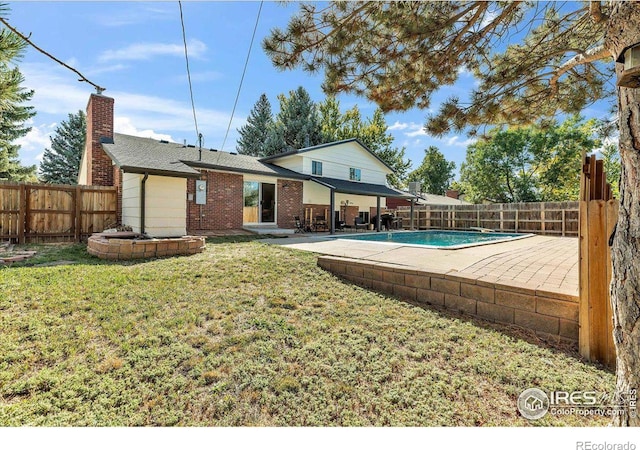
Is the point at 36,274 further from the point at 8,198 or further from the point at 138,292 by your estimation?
the point at 8,198

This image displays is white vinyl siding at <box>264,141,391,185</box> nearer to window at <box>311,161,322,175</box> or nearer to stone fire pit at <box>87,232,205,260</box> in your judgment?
window at <box>311,161,322,175</box>

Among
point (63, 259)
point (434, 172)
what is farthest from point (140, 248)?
point (434, 172)

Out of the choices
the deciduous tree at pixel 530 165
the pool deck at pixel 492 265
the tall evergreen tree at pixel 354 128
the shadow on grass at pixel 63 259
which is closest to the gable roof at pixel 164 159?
the shadow on grass at pixel 63 259

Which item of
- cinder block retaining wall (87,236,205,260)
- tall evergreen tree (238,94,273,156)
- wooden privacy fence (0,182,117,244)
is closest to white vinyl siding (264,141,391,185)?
wooden privacy fence (0,182,117,244)

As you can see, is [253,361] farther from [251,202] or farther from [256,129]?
[256,129]

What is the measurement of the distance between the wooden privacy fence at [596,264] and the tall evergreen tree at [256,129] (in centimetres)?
3399

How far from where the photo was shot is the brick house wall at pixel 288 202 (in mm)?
14133

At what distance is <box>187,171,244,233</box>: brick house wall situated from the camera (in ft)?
36.5

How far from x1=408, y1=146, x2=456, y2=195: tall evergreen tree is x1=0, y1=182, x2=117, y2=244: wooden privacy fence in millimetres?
42481

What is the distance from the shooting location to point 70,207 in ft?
29.4

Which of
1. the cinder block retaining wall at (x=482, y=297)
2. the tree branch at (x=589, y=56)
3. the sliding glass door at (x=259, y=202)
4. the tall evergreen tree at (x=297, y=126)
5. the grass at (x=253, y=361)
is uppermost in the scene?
the tall evergreen tree at (x=297, y=126)

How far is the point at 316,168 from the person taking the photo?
53.1 ft

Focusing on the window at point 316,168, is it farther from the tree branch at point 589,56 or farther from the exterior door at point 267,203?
the tree branch at point 589,56

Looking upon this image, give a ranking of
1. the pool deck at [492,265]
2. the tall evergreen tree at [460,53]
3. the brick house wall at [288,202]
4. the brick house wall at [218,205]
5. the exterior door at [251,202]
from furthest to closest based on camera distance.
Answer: the brick house wall at [288,202] → the exterior door at [251,202] → the brick house wall at [218,205] → the tall evergreen tree at [460,53] → the pool deck at [492,265]
